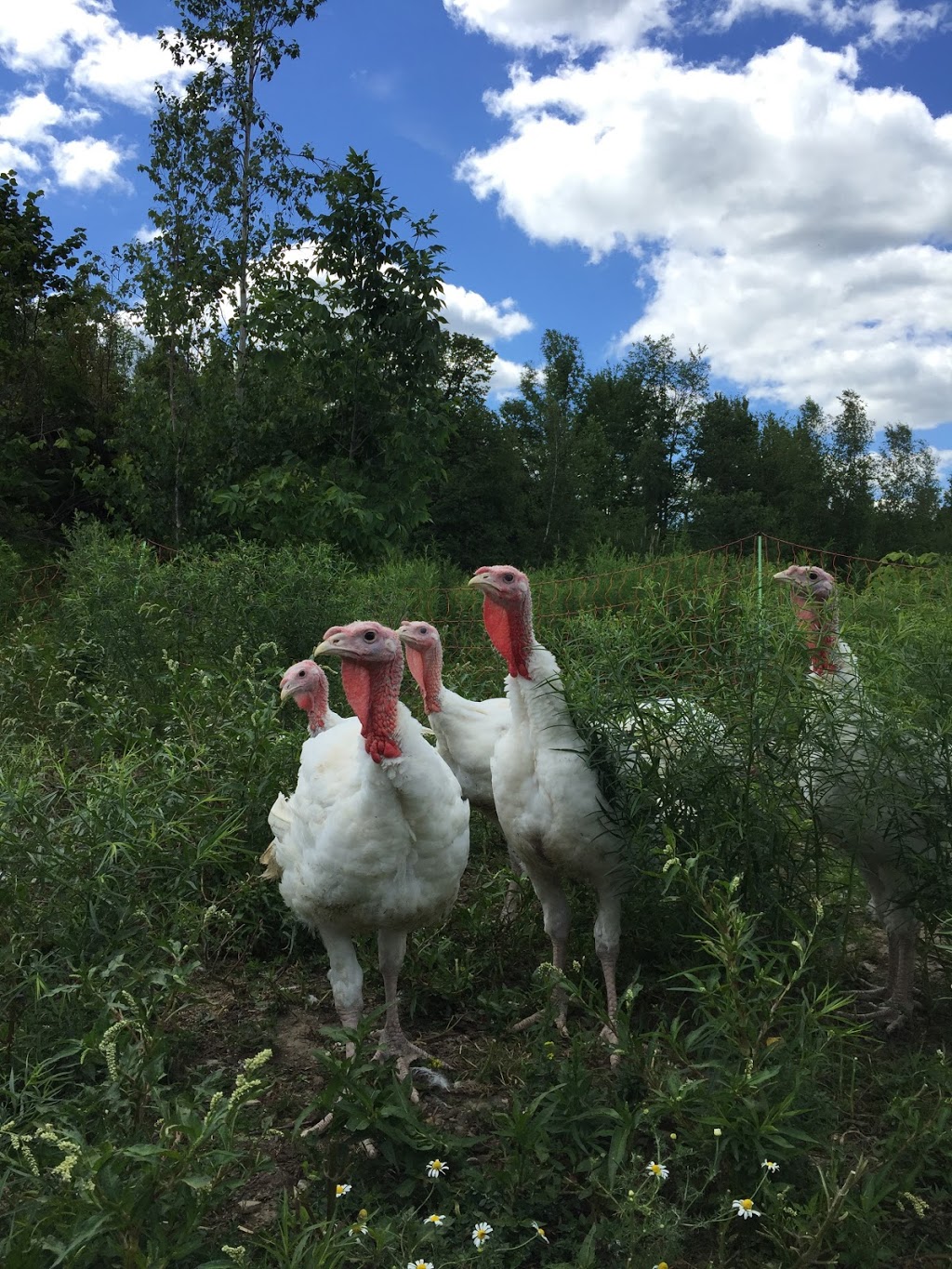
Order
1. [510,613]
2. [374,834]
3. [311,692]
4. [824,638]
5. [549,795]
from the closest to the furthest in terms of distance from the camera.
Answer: [374,834] → [549,795] → [824,638] → [510,613] → [311,692]

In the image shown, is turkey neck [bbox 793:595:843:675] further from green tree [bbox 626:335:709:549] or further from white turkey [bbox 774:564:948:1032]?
green tree [bbox 626:335:709:549]

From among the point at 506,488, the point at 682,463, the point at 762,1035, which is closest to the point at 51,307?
the point at 506,488

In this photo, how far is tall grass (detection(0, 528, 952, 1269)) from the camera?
6.78 ft

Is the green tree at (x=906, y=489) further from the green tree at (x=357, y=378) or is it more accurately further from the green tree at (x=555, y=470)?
the green tree at (x=357, y=378)

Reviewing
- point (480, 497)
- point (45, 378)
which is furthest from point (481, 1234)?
point (480, 497)

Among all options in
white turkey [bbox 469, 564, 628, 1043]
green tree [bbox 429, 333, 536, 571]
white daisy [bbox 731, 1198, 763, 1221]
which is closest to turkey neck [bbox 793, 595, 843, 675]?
white turkey [bbox 469, 564, 628, 1043]

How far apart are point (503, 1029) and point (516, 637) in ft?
4.57

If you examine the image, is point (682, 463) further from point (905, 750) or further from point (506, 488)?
point (905, 750)

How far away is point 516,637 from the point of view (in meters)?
3.37

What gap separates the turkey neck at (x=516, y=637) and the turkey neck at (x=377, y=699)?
0.47 meters

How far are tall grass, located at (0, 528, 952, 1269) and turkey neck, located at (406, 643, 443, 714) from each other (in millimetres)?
586

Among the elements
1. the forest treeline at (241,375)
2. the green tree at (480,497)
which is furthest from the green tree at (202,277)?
the green tree at (480,497)

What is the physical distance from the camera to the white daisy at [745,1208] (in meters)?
2.00

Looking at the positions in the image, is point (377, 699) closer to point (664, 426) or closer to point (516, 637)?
point (516, 637)
